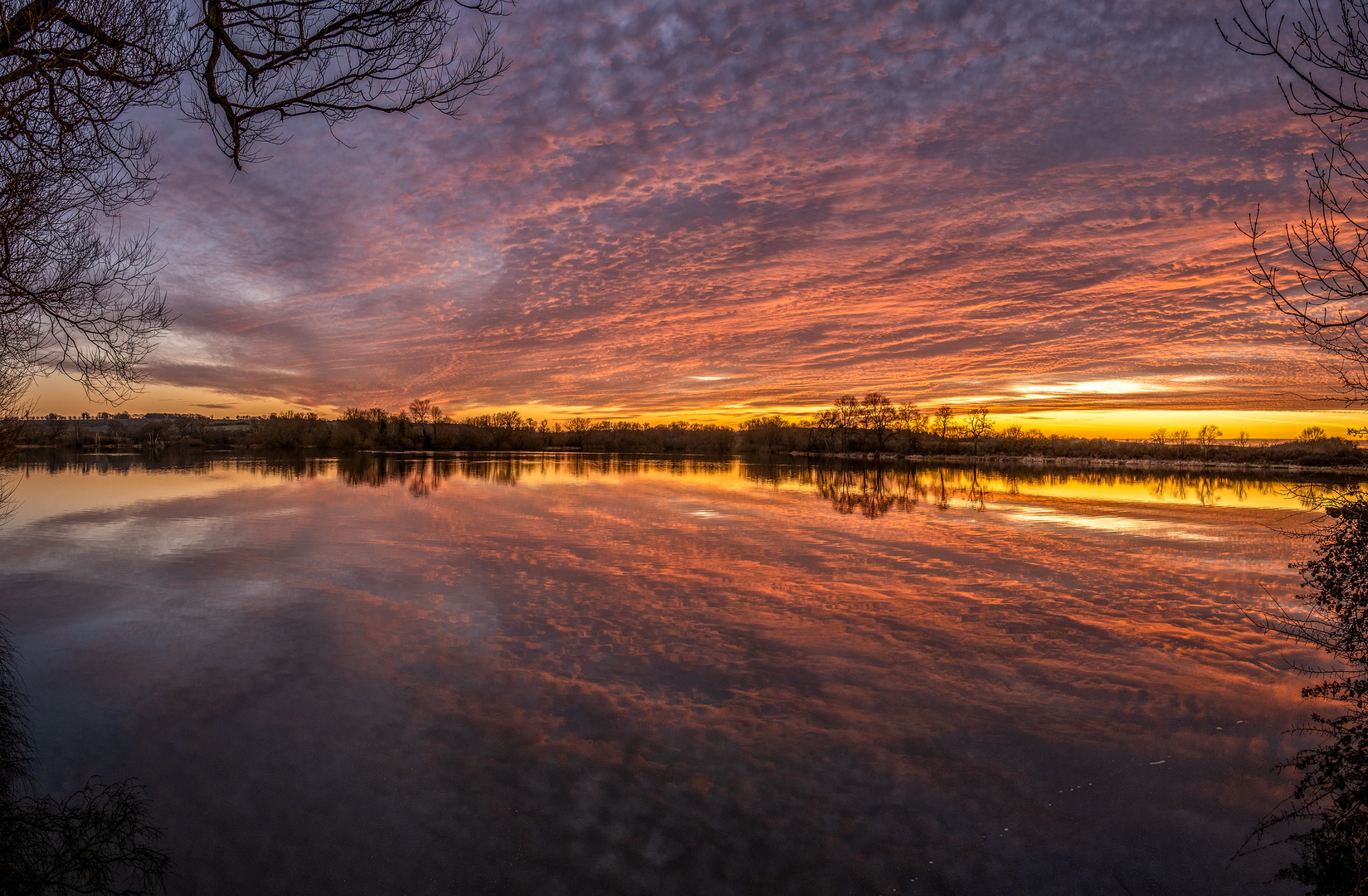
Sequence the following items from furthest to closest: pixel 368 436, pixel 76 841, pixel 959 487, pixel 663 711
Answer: pixel 368 436
pixel 959 487
pixel 663 711
pixel 76 841

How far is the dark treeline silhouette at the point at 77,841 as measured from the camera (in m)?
3.05

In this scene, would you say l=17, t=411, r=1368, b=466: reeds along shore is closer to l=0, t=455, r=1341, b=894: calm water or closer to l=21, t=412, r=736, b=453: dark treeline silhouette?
l=21, t=412, r=736, b=453: dark treeline silhouette

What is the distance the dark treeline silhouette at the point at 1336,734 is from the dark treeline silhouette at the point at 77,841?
5762 millimetres

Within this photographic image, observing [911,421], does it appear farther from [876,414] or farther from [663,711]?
[663,711]

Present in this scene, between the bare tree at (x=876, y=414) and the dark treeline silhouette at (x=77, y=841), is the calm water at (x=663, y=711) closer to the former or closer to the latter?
the dark treeline silhouette at (x=77, y=841)

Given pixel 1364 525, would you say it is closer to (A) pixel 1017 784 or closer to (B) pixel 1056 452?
(A) pixel 1017 784

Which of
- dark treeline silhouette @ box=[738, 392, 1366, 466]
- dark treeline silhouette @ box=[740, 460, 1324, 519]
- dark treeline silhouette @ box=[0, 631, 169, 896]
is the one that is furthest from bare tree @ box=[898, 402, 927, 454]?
dark treeline silhouette @ box=[0, 631, 169, 896]

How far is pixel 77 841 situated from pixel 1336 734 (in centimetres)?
828

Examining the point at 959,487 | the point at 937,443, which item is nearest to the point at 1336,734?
the point at 959,487

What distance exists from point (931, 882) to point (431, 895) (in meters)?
2.33

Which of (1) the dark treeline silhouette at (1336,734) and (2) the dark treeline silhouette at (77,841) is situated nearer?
(2) the dark treeline silhouette at (77,841)

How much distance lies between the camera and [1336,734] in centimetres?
491

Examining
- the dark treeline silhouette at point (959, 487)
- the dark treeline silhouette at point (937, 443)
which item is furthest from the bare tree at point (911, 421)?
the dark treeline silhouette at point (959, 487)

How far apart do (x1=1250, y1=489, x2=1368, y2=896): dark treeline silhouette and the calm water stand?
201mm
